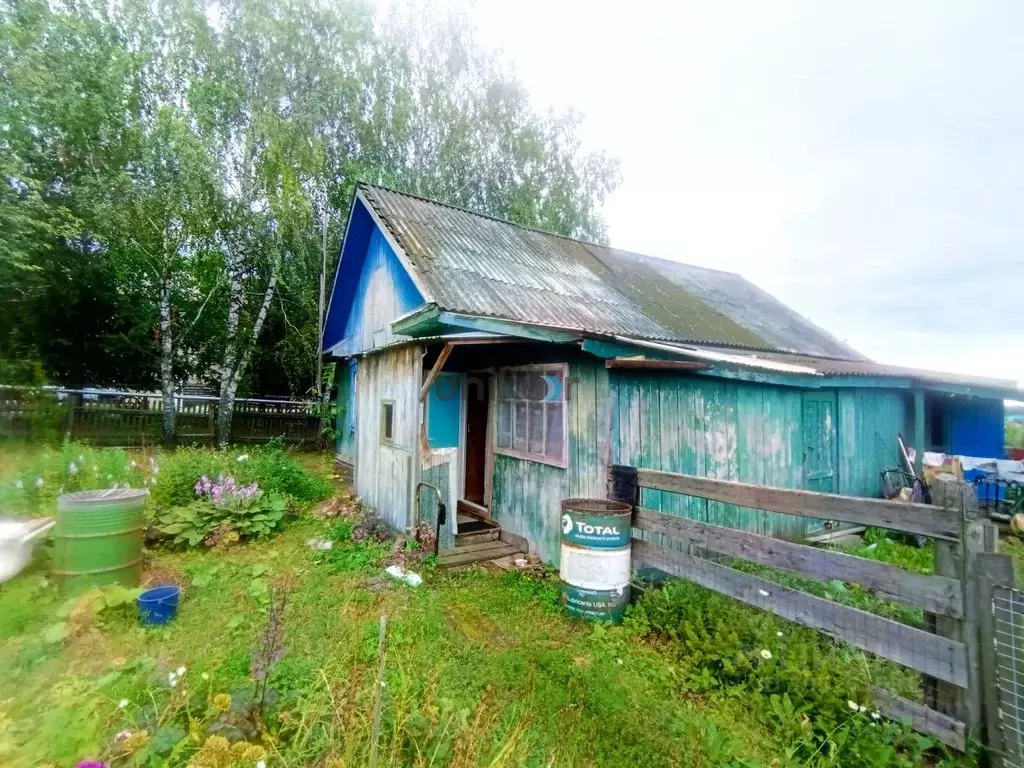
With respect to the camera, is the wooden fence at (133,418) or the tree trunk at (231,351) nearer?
the wooden fence at (133,418)

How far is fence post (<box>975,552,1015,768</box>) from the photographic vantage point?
2.22 m

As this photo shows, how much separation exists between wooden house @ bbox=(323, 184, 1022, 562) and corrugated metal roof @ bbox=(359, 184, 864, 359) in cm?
5

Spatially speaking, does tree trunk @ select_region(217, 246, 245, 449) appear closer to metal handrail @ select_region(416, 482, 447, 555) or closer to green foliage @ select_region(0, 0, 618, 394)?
green foliage @ select_region(0, 0, 618, 394)

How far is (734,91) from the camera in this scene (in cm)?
865

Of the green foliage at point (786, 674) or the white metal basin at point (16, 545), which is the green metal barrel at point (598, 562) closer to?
the green foliage at point (786, 674)

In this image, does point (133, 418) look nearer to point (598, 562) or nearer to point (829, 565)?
point (598, 562)

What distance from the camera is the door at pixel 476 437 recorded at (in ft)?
23.1

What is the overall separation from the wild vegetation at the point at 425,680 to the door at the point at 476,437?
6.78ft

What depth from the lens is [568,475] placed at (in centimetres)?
521

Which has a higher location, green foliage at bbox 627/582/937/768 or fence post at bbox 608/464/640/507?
fence post at bbox 608/464/640/507

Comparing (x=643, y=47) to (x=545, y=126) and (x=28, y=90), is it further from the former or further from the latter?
(x=28, y=90)

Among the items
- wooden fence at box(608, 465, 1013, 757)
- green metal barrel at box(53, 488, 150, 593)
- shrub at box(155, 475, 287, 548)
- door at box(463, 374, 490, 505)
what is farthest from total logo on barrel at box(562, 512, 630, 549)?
shrub at box(155, 475, 287, 548)

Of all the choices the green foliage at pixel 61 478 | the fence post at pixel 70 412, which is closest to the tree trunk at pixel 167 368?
the fence post at pixel 70 412

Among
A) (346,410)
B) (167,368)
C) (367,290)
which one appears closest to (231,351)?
(167,368)
